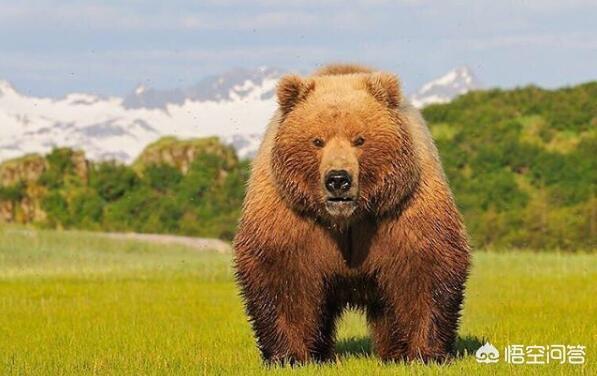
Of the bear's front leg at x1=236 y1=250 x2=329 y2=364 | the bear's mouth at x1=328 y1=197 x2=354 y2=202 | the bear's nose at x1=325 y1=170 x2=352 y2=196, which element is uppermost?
the bear's nose at x1=325 y1=170 x2=352 y2=196

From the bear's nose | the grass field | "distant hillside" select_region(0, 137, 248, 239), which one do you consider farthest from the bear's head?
"distant hillside" select_region(0, 137, 248, 239)

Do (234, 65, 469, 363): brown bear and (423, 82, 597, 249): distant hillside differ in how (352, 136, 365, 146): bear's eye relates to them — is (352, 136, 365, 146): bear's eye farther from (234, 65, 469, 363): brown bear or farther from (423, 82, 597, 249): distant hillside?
(423, 82, 597, 249): distant hillside

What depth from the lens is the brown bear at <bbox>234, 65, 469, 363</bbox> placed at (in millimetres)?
6293

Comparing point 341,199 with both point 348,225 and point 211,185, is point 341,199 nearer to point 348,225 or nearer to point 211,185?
point 348,225

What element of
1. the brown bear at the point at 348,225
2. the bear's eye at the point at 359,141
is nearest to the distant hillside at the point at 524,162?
the brown bear at the point at 348,225

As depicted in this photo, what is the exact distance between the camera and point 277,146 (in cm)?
645

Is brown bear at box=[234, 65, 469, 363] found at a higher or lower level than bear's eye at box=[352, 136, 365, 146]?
lower

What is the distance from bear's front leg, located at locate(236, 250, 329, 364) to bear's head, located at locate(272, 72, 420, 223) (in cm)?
48

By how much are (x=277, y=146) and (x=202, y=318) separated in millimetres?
5214

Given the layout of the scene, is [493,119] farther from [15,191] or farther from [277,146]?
[277,146]

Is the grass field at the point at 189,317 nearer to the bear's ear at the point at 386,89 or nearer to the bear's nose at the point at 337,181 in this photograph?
the bear's nose at the point at 337,181

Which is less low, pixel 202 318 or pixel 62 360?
pixel 62 360

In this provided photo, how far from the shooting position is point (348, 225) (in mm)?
6652

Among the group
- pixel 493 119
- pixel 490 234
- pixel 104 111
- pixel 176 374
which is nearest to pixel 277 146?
pixel 176 374
